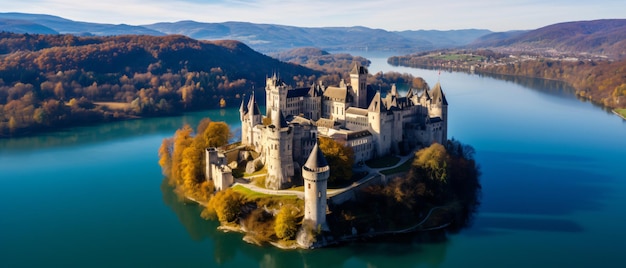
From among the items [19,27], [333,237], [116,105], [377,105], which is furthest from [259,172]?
[19,27]

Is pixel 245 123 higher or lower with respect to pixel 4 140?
higher

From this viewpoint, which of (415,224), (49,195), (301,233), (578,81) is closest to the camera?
(301,233)

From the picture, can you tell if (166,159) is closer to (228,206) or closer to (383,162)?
(228,206)

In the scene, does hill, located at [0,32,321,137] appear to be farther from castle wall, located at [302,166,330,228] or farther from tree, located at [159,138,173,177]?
castle wall, located at [302,166,330,228]

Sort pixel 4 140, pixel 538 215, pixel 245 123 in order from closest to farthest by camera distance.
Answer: pixel 538 215 → pixel 245 123 → pixel 4 140

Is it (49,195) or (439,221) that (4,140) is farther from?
(439,221)

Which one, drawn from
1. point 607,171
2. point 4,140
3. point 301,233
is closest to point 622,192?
point 607,171

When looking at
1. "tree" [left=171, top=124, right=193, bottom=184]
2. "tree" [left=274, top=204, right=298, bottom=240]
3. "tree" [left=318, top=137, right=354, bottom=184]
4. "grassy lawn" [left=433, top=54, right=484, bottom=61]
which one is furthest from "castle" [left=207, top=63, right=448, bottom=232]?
"grassy lawn" [left=433, top=54, right=484, bottom=61]
